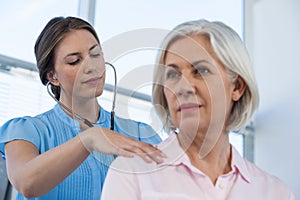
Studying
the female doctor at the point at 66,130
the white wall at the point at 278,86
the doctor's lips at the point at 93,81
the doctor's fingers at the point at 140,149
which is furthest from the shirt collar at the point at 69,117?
the white wall at the point at 278,86

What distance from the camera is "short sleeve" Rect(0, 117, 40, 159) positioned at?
1.12 meters

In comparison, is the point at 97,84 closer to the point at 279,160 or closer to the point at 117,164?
the point at 117,164

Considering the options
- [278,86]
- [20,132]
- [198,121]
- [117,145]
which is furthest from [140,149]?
[278,86]

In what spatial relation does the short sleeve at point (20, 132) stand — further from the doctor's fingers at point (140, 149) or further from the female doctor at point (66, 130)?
the doctor's fingers at point (140, 149)

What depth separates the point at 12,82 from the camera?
199cm

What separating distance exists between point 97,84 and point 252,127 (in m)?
2.17

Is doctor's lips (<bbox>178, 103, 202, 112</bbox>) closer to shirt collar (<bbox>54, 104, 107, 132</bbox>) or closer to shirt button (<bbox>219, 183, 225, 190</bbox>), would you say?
shirt button (<bbox>219, 183, 225, 190</bbox>)

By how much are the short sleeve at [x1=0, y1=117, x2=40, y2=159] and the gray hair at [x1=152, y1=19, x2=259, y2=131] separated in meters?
0.33

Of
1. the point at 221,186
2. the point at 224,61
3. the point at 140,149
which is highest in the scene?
the point at 224,61

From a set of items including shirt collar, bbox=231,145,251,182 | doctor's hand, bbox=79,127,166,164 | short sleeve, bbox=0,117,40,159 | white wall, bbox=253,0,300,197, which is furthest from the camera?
white wall, bbox=253,0,300,197

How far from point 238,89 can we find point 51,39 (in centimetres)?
47

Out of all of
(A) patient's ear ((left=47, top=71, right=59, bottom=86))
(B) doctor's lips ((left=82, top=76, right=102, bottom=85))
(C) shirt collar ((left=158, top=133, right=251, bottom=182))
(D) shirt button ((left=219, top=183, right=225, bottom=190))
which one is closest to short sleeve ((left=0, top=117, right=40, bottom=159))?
(A) patient's ear ((left=47, top=71, right=59, bottom=86))

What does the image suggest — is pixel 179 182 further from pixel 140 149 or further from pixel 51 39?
pixel 51 39

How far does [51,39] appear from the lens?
1153 millimetres
